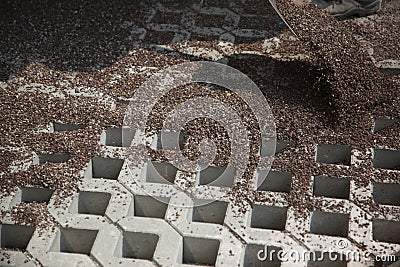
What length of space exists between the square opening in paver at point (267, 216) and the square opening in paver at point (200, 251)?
0.21m

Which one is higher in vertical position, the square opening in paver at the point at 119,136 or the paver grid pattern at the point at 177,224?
the square opening in paver at the point at 119,136

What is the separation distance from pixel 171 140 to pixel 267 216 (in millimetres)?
583

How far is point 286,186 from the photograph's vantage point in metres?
3.01

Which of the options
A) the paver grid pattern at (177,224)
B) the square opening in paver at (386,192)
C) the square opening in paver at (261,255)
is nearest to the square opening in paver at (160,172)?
the paver grid pattern at (177,224)

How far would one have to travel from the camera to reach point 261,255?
2.68 meters

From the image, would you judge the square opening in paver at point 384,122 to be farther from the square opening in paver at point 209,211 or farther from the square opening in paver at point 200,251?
the square opening in paver at point 200,251

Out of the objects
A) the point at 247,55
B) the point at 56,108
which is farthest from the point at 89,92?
the point at 247,55

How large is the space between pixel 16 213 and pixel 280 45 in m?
1.74

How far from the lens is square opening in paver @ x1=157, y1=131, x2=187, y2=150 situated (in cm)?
316

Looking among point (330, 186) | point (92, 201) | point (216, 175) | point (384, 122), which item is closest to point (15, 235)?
point (92, 201)

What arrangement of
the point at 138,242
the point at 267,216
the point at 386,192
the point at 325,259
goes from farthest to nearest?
1. the point at 386,192
2. the point at 267,216
3. the point at 138,242
4. the point at 325,259

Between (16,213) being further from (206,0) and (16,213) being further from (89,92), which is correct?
(206,0)

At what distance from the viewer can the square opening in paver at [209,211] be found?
2859mm

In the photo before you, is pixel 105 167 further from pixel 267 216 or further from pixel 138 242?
pixel 267 216
